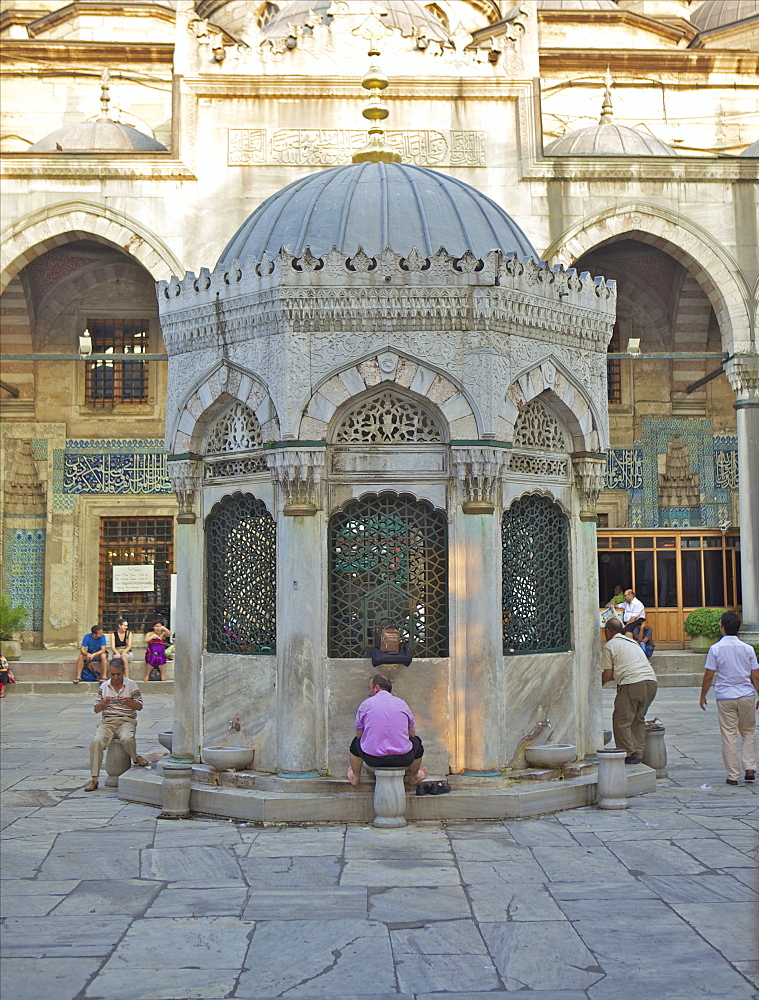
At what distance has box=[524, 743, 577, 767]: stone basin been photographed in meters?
6.62

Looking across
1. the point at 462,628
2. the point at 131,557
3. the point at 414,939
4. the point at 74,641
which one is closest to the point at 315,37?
the point at 131,557

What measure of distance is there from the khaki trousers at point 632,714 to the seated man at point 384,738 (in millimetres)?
1767

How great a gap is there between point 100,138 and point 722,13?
13478 millimetres

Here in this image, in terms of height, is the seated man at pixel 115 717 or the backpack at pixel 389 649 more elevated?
the backpack at pixel 389 649

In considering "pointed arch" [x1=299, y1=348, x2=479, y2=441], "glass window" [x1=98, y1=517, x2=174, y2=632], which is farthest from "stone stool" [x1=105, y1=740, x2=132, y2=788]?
"glass window" [x1=98, y1=517, x2=174, y2=632]

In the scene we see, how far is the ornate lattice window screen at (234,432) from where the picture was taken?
695 centimetres

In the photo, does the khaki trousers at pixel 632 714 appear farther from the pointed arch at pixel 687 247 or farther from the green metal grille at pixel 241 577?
the pointed arch at pixel 687 247

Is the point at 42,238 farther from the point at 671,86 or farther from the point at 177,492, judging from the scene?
the point at 671,86

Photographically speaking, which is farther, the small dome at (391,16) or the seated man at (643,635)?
the small dome at (391,16)

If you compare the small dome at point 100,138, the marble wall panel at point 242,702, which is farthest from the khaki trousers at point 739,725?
the small dome at point 100,138

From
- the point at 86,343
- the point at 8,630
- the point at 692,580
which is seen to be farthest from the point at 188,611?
the point at 692,580

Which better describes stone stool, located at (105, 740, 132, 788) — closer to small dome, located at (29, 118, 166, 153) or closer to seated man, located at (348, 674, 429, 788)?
seated man, located at (348, 674, 429, 788)

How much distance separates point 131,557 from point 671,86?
13017 millimetres

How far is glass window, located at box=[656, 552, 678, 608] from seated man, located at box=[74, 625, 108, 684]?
8.08 metres
